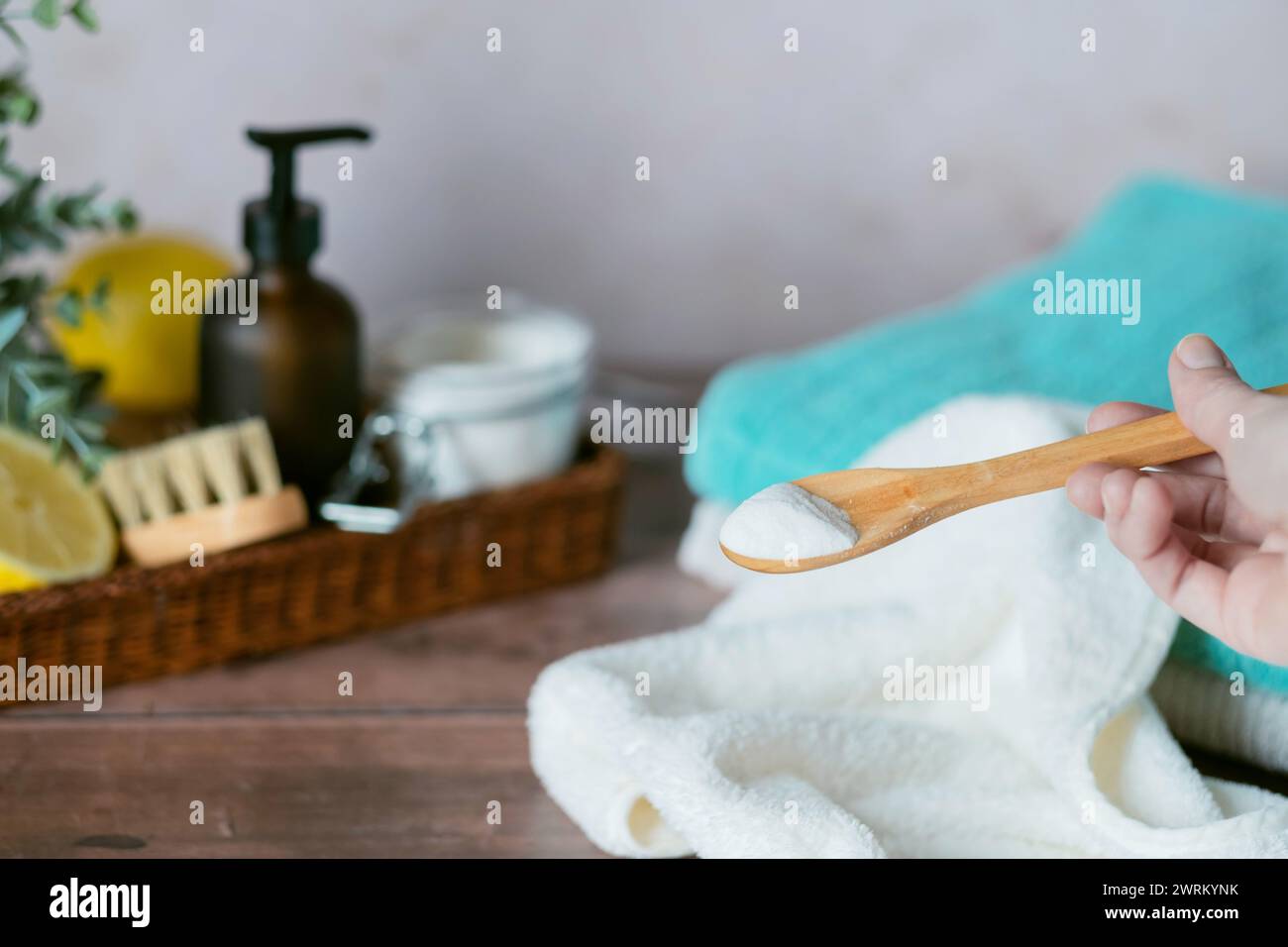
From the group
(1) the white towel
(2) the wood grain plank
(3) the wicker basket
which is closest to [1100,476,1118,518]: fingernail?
(1) the white towel

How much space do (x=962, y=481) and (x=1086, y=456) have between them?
0.04m

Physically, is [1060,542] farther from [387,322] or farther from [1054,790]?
[387,322]

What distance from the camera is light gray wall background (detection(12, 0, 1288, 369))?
811mm

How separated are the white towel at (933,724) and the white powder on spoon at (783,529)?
0.29 ft

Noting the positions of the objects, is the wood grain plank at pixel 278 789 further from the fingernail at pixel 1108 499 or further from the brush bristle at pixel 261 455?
the fingernail at pixel 1108 499

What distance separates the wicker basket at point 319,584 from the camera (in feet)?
1.81

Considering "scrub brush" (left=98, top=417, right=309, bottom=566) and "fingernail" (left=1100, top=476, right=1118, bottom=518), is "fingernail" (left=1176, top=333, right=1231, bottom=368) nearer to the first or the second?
"fingernail" (left=1100, top=476, right=1118, bottom=518)

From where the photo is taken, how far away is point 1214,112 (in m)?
0.87

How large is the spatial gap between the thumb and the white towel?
0.39ft

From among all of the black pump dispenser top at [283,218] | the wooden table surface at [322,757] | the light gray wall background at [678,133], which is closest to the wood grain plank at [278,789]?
the wooden table surface at [322,757]

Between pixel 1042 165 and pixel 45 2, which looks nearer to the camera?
pixel 45 2

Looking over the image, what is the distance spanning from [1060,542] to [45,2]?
1.47 ft
